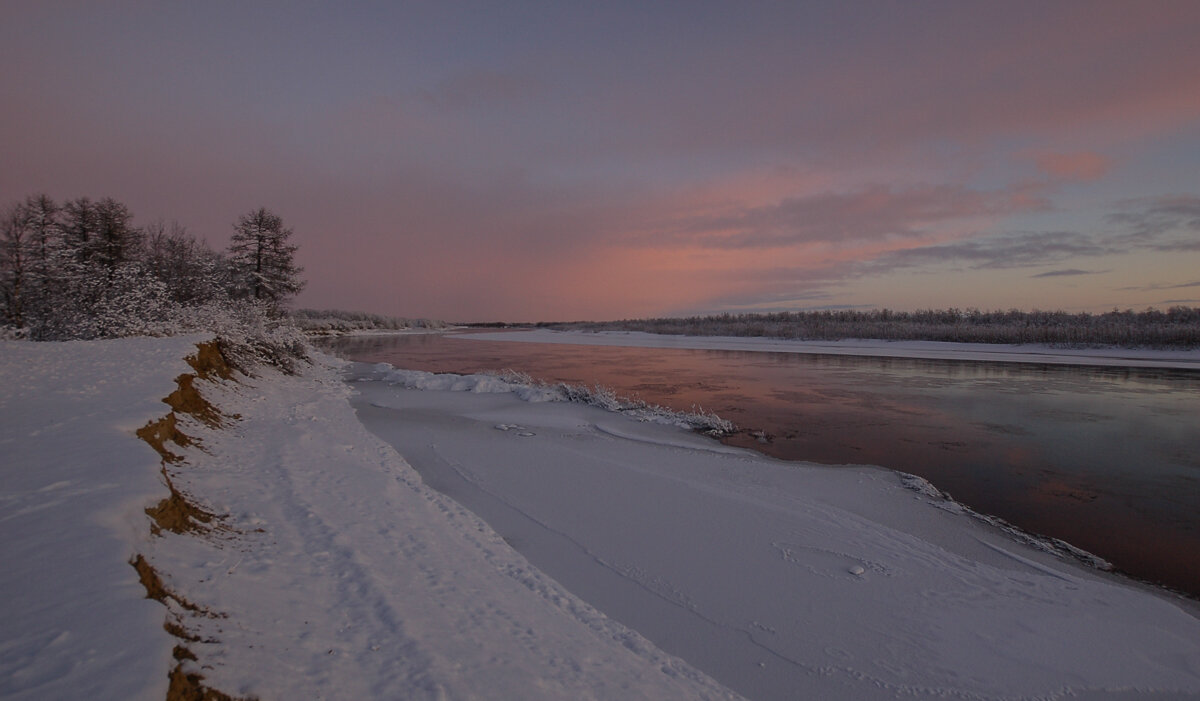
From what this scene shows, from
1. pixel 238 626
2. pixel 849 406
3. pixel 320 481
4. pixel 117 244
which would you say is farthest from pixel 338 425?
pixel 117 244

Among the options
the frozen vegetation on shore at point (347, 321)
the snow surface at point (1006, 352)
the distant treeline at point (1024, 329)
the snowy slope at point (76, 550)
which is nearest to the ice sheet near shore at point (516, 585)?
the snowy slope at point (76, 550)

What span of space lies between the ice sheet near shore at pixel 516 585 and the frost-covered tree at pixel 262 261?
2147cm

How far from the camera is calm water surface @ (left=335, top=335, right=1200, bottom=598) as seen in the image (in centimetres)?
700

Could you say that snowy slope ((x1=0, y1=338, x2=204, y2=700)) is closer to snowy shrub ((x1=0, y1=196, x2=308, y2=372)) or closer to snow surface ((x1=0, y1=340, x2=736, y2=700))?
snow surface ((x1=0, y1=340, x2=736, y2=700))

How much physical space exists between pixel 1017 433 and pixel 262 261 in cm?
3376

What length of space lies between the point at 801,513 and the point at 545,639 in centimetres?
447

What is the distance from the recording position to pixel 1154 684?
3.85 metres

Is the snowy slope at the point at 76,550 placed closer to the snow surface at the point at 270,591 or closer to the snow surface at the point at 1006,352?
the snow surface at the point at 270,591

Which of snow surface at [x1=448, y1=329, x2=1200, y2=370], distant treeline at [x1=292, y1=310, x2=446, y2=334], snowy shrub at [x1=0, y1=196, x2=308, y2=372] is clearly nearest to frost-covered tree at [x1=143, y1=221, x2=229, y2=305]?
snowy shrub at [x1=0, y1=196, x2=308, y2=372]

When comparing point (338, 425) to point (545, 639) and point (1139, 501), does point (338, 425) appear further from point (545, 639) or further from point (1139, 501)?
point (1139, 501)

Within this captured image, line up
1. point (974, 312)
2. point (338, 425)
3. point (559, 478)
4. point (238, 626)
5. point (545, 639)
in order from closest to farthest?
point (238, 626) < point (545, 639) < point (559, 478) < point (338, 425) < point (974, 312)

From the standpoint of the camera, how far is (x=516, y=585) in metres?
4.70

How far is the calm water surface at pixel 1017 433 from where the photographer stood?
23.0ft

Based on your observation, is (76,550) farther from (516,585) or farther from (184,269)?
(184,269)
